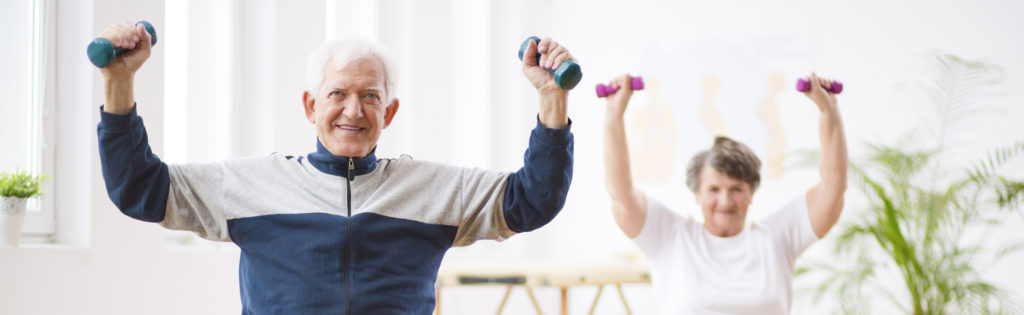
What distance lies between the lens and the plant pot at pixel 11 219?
2918 mm

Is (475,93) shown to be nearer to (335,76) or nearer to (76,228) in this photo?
(76,228)

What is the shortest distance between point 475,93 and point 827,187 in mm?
3806

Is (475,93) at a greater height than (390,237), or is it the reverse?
(475,93)

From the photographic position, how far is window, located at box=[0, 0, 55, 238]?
3.25 metres

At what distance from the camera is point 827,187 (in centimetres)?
244

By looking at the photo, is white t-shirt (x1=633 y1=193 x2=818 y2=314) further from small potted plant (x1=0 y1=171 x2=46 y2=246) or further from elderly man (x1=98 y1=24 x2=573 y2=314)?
small potted plant (x1=0 y1=171 x2=46 y2=246)

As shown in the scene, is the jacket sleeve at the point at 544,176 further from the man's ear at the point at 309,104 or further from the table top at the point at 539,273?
the table top at the point at 539,273

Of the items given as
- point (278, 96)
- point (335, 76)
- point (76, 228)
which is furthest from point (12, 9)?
point (335, 76)

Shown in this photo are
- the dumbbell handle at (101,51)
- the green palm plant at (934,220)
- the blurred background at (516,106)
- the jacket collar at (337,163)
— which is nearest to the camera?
the dumbbell handle at (101,51)

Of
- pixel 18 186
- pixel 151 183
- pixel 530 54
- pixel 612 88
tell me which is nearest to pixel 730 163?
pixel 612 88

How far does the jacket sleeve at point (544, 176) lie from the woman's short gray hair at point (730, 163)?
1044 millimetres

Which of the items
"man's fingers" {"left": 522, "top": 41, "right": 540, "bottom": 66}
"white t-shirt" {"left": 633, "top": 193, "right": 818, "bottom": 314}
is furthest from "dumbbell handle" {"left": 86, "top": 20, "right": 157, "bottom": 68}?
"white t-shirt" {"left": 633, "top": 193, "right": 818, "bottom": 314}

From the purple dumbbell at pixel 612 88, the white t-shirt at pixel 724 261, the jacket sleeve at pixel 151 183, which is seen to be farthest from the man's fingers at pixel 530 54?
the white t-shirt at pixel 724 261

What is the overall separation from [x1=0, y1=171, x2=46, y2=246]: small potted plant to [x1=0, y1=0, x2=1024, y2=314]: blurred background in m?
0.07
